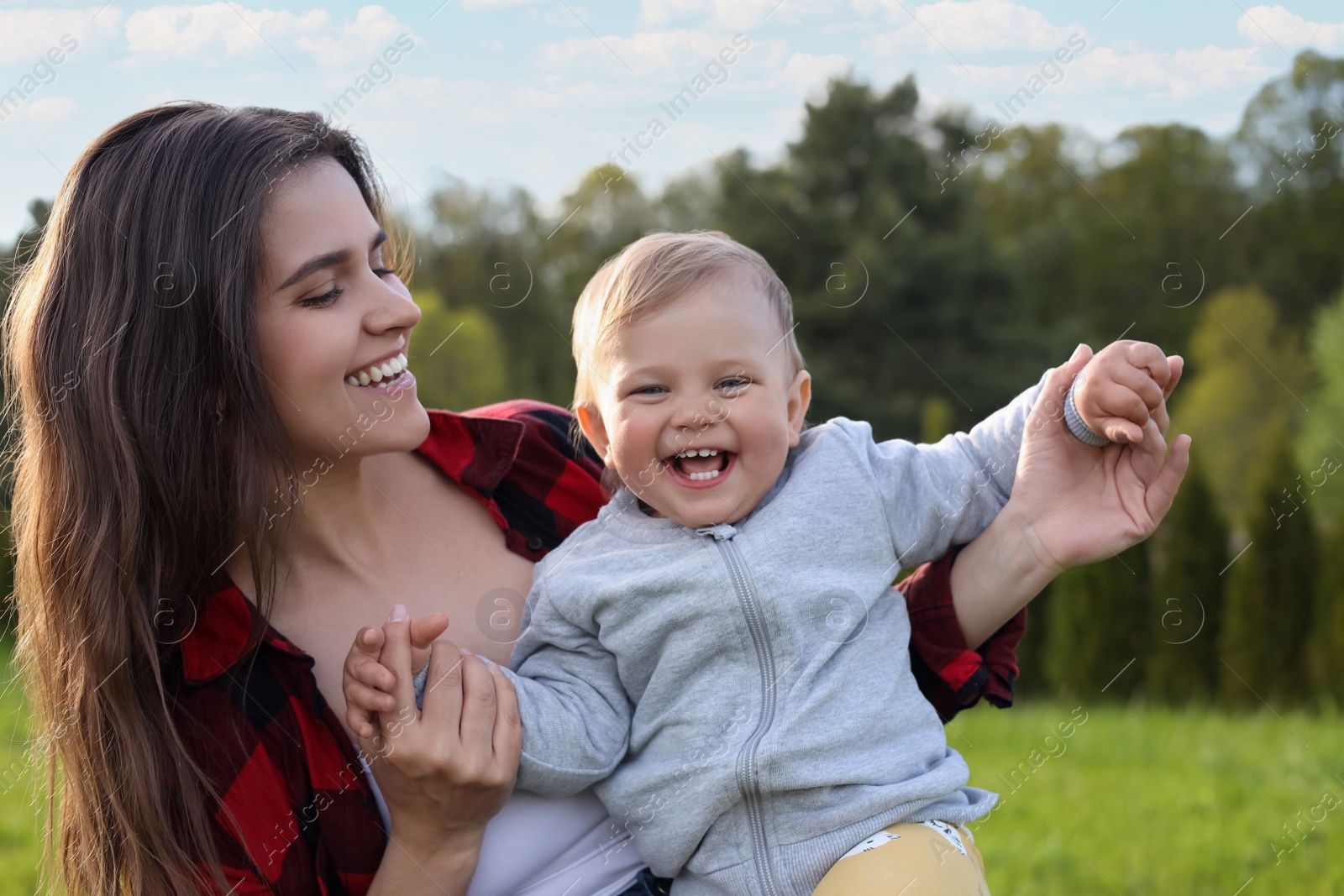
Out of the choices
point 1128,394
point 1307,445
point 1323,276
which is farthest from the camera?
point 1323,276

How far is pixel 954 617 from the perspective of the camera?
2.05 meters

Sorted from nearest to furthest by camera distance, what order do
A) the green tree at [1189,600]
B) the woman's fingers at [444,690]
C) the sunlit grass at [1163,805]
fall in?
the woman's fingers at [444,690] < the sunlit grass at [1163,805] < the green tree at [1189,600]

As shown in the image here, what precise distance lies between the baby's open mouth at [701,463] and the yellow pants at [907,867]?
2.15 feet

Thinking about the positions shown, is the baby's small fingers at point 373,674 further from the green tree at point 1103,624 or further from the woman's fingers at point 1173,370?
the green tree at point 1103,624

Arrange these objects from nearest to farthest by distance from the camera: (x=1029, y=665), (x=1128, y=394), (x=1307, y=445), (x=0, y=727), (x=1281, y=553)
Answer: (x=1128, y=394) → (x=0, y=727) → (x=1281, y=553) → (x=1029, y=665) → (x=1307, y=445)

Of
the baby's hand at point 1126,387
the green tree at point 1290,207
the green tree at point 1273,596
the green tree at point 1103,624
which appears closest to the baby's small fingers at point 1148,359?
the baby's hand at point 1126,387

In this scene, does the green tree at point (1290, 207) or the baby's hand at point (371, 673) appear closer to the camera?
the baby's hand at point (371, 673)

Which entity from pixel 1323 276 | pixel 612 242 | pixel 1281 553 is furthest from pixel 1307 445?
pixel 612 242

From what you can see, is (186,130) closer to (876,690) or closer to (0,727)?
(876,690)

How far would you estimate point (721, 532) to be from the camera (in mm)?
1932

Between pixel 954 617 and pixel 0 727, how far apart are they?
296 inches

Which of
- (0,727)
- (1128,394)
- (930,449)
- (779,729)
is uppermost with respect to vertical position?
(1128,394)

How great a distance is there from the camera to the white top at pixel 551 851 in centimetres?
196

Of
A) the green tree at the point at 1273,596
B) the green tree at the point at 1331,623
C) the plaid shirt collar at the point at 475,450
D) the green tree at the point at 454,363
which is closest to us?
the plaid shirt collar at the point at 475,450
